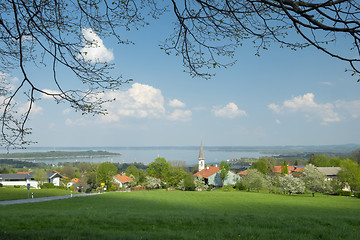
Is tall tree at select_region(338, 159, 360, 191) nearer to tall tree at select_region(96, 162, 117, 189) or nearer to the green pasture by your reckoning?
tall tree at select_region(96, 162, 117, 189)

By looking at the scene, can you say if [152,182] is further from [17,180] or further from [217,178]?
[17,180]

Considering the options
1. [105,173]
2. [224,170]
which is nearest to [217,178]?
[224,170]

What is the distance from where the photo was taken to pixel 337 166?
79.8 meters

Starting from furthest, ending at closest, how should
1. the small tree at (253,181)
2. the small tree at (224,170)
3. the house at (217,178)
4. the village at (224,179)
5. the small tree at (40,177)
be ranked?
the small tree at (40,177) → the house at (217,178) → the small tree at (224,170) → the small tree at (253,181) → the village at (224,179)

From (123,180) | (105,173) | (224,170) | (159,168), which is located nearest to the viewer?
(159,168)

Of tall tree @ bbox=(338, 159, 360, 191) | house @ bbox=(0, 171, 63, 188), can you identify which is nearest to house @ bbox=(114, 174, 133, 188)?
house @ bbox=(0, 171, 63, 188)

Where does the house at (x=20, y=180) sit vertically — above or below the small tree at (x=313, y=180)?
below

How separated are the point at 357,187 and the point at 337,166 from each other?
2994 cm

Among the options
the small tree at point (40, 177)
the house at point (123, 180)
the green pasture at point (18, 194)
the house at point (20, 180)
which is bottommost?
the house at point (123, 180)

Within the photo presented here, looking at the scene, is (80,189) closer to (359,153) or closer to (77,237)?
(77,237)

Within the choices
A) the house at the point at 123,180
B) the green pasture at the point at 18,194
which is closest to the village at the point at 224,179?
the house at the point at 123,180

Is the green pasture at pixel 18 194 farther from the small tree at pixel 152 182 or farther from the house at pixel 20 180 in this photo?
the house at pixel 20 180

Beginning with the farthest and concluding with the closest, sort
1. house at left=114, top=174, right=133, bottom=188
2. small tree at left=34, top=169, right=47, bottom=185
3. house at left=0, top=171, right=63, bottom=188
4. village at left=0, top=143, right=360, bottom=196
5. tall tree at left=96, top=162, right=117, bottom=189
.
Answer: house at left=114, top=174, right=133, bottom=188, house at left=0, top=171, right=63, bottom=188, small tree at left=34, top=169, right=47, bottom=185, tall tree at left=96, top=162, right=117, bottom=189, village at left=0, top=143, right=360, bottom=196

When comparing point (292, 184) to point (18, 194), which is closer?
point (18, 194)
